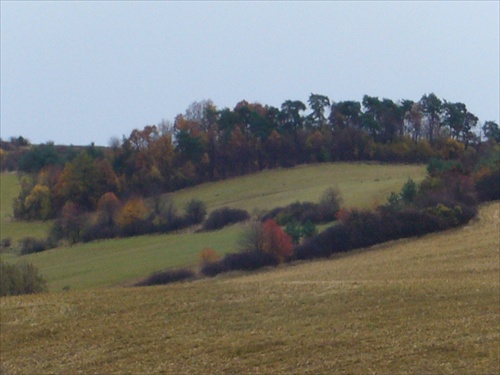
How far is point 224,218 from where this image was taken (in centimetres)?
5116

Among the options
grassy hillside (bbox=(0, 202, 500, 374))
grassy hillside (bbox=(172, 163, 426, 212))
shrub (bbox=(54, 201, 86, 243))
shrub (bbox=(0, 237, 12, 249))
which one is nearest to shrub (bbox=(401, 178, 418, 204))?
grassy hillside (bbox=(172, 163, 426, 212))

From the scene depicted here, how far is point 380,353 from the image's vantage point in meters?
15.5

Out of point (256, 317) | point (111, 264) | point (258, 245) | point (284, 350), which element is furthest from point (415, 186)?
point (284, 350)

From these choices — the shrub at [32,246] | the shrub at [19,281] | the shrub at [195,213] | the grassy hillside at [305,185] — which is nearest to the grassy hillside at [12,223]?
the shrub at [32,246]

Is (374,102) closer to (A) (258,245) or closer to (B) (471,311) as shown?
(A) (258,245)

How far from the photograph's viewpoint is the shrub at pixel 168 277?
36.8 metres

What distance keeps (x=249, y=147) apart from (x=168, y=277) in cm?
3562

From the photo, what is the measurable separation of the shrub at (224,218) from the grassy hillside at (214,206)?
83.0 inches

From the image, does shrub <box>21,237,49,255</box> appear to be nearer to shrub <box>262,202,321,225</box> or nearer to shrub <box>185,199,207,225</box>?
shrub <box>185,199,207,225</box>

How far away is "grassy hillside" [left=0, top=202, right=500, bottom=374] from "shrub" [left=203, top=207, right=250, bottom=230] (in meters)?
23.2

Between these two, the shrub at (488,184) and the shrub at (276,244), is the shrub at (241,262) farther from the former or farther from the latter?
the shrub at (488,184)

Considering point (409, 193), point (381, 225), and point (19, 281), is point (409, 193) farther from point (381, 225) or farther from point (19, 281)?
point (19, 281)

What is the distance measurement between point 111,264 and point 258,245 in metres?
9.44

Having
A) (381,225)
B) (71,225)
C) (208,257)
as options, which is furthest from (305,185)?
(208,257)
